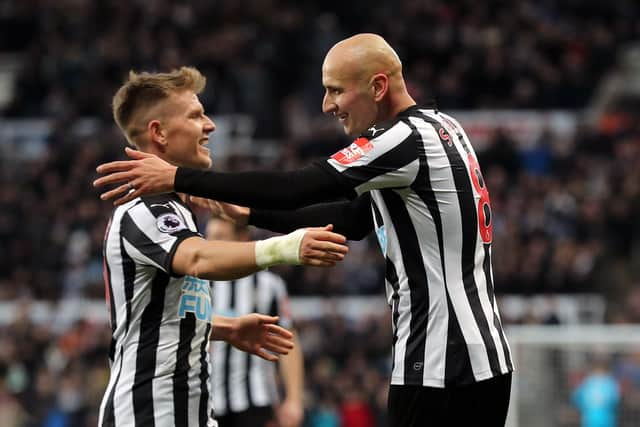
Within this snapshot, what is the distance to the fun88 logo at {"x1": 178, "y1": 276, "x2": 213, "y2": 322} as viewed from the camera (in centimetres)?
453

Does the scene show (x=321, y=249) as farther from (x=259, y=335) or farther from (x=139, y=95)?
(x=139, y=95)

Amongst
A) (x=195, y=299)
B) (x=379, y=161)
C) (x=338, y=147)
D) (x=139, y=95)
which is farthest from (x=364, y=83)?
(x=338, y=147)

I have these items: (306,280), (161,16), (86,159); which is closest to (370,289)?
(306,280)

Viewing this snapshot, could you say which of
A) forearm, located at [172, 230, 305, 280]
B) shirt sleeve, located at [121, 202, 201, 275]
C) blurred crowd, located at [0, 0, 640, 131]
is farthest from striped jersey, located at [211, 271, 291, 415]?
blurred crowd, located at [0, 0, 640, 131]

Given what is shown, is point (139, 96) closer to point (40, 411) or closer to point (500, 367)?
point (500, 367)

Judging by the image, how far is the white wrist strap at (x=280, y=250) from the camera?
4.10 meters

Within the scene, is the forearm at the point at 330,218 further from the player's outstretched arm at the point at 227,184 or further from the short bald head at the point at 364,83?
the player's outstretched arm at the point at 227,184

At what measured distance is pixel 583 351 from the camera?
9.32 m

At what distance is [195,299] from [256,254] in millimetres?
518

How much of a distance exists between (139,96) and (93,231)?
1003 cm

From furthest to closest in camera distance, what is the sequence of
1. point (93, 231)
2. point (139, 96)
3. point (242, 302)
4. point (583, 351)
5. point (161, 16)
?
point (161, 16), point (93, 231), point (583, 351), point (242, 302), point (139, 96)

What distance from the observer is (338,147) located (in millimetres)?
14828

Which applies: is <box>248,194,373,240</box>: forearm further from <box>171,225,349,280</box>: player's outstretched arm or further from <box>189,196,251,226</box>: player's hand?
<box>171,225,349,280</box>: player's outstretched arm

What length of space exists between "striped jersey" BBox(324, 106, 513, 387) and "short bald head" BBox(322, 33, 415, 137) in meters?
0.16
